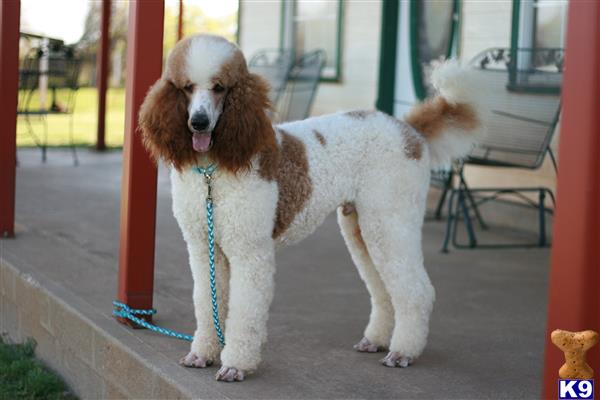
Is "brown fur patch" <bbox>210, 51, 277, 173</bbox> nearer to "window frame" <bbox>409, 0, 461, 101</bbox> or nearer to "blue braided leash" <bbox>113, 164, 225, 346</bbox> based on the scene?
"blue braided leash" <bbox>113, 164, 225, 346</bbox>

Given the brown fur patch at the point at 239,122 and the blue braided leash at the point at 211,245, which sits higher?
the brown fur patch at the point at 239,122

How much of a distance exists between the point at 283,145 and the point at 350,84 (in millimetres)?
6247

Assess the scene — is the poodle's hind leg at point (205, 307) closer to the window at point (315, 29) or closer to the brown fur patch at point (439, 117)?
the brown fur patch at point (439, 117)

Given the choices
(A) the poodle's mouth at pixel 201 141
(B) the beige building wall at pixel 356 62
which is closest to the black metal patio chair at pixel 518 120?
(B) the beige building wall at pixel 356 62

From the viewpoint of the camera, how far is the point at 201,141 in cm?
360

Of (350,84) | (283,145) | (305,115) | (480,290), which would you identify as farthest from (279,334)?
(350,84)

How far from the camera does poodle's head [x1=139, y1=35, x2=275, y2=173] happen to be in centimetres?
354

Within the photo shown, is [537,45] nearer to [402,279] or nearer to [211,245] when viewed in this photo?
[402,279]

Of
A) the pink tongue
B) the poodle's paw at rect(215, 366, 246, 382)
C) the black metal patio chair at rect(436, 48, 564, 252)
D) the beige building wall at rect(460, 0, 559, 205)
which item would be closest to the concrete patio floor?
the poodle's paw at rect(215, 366, 246, 382)

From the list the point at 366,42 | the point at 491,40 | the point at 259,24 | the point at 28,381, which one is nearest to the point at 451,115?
the point at 28,381

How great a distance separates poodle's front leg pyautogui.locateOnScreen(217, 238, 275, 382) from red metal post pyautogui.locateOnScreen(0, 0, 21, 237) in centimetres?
296

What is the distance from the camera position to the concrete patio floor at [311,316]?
3818mm

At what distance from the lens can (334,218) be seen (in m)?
7.96

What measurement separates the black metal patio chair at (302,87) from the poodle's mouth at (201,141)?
583 cm
